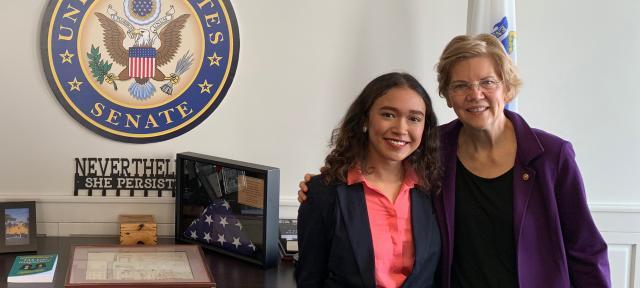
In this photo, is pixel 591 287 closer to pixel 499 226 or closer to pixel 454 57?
pixel 499 226

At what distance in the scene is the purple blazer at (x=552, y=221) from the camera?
1489 millimetres

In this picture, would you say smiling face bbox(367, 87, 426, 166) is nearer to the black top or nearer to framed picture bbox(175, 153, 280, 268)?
the black top

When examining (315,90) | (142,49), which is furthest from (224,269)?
(142,49)

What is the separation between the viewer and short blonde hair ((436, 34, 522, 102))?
59.2 inches

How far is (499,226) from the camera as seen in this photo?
153 centimetres

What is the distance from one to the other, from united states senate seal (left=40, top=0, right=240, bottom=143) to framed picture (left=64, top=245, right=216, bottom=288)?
49cm

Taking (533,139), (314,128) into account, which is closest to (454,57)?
(533,139)

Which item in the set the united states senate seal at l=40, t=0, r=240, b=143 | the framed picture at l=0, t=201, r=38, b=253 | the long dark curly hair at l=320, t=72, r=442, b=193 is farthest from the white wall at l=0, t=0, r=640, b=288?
the long dark curly hair at l=320, t=72, r=442, b=193

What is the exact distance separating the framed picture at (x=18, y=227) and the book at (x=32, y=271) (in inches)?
6.5

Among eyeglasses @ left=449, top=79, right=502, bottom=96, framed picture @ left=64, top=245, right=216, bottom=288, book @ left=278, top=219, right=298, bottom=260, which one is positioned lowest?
framed picture @ left=64, top=245, right=216, bottom=288

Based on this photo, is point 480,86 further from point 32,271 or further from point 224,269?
point 32,271

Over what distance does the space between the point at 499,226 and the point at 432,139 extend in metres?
0.29

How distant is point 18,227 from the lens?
201cm

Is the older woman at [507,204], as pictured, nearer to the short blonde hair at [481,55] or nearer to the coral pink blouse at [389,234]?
the short blonde hair at [481,55]
